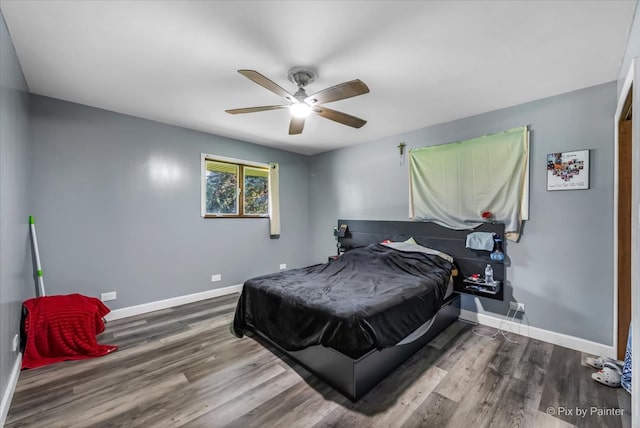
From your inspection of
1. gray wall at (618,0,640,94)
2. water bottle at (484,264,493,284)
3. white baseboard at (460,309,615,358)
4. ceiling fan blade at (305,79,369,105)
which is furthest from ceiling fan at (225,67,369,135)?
white baseboard at (460,309,615,358)

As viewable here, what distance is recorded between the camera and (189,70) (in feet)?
7.92

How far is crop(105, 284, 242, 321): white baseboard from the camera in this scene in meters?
3.39

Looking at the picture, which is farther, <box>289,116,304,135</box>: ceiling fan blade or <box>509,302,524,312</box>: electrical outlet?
<box>509,302,524,312</box>: electrical outlet

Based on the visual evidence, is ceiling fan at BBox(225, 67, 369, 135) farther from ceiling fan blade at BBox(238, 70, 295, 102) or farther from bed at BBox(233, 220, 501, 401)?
bed at BBox(233, 220, 501, 401)

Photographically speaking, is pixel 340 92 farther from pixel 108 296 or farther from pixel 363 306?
pixel 108 296

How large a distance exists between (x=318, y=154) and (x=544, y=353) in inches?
181

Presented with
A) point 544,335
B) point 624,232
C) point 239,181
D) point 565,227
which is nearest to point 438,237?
point 565,227

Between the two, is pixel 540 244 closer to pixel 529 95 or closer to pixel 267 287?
pixel 529 95

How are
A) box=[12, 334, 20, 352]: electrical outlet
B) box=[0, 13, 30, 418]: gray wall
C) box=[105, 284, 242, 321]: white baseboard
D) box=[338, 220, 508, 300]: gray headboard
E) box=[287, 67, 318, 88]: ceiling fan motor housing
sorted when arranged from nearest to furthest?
box=[0, 13, 30, 418]: gray wall < box=[12, 334, 20, 352]: electrical outlet < box=[287, 67, 318, 88]: ceiling fan motor housing < box=[338, 220, 508, 300]: gray headboard < box=[105, 284, 242, 321]: white baseboard

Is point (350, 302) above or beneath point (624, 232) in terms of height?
beneath

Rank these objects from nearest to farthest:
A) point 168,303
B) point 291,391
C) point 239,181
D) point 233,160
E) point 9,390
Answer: point 9,390, point 291,391, point 168,303, point 233,160, point 239,181

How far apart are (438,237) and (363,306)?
207cm

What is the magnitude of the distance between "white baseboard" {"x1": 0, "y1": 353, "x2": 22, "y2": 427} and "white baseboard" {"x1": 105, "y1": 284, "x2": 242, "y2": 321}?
108 centimetres

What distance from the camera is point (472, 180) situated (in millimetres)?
3379
